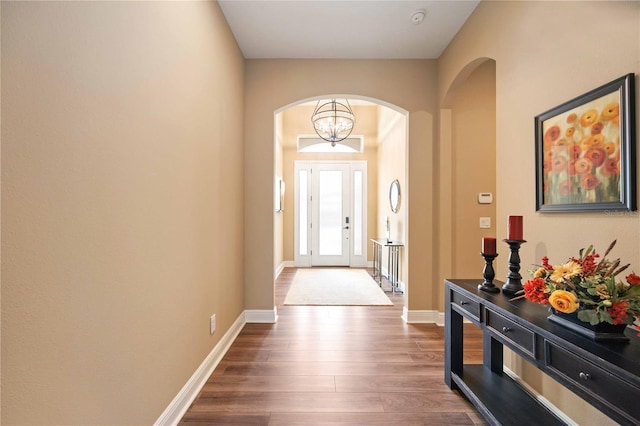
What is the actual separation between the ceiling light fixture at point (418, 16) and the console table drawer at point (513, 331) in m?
2.46

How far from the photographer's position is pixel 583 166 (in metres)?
1.46

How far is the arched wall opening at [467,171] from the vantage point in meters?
3.18

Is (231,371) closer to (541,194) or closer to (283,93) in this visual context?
(541,194)

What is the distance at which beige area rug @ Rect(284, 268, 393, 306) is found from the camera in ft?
13.3

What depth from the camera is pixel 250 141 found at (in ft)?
10.7

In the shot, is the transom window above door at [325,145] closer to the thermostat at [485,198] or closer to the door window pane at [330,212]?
the door window pane at [330,212]

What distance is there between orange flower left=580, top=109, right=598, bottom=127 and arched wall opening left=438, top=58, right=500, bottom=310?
1.73 metres

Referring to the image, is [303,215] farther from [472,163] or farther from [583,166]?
[583,166]

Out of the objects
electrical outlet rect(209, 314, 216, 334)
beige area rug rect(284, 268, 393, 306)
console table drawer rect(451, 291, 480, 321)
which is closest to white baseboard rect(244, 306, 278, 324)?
beige area rug rect(284, 268, 393, 306)

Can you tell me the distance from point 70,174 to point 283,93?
2663mm

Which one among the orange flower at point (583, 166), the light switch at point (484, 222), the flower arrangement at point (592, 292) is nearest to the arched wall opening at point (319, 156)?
the light switch at point (484, 222)

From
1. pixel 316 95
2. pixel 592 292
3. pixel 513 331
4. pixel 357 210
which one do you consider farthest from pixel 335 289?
pixel 592 292

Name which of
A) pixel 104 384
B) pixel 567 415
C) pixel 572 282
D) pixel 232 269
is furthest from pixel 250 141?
pixel 567 415

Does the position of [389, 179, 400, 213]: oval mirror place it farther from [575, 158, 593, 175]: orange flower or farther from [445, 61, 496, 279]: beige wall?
[575, 158, 593, 175]: orange flower
